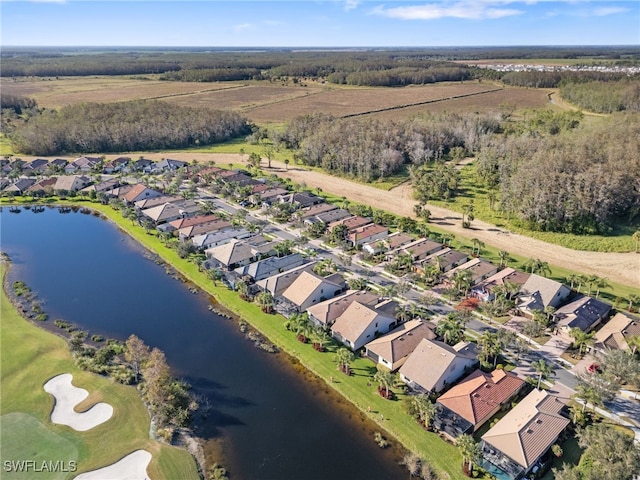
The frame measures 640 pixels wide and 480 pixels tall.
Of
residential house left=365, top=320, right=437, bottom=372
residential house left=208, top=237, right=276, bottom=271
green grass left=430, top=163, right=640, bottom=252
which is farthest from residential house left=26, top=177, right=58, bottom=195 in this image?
residential house left=365, top=320, right=437, bottom=372

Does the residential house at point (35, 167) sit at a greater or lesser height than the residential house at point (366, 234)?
greater

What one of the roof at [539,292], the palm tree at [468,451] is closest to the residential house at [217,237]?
the roof at [539,292]

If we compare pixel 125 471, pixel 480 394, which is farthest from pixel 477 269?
pixel 125 471

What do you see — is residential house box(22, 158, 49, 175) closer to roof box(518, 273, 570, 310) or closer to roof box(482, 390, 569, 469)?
roof box(518, 273, 570, 310)

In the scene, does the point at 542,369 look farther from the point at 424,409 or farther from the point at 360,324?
the point at 360,324

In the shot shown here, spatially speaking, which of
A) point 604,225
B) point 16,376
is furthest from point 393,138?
point 16,376

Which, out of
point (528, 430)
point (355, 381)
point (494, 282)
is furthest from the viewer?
point (494, 282)

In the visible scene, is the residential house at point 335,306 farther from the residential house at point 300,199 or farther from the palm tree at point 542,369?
the residential house at point 300,199
